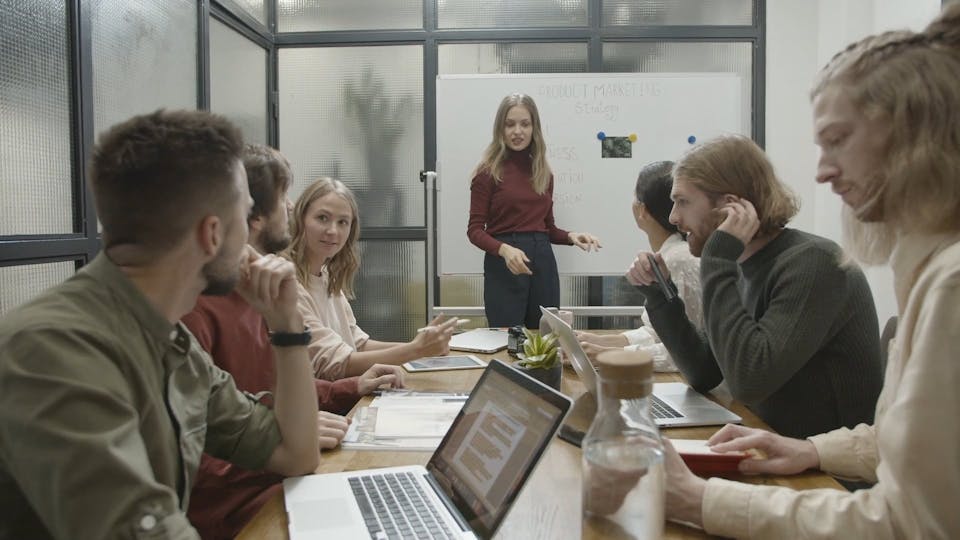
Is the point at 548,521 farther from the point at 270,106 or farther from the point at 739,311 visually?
the point at 270,106

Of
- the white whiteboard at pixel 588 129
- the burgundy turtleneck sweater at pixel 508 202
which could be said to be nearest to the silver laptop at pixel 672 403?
the burgundy turtleneck sweater at pixel 508 202

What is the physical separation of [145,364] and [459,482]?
437 mm

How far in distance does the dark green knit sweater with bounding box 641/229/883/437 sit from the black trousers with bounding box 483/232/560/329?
1847 millimetres

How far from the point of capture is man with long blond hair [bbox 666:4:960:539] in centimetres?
71

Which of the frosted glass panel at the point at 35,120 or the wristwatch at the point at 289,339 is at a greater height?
the frosted glass panel at the point at 35,120

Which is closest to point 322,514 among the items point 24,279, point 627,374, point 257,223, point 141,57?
point 627,374

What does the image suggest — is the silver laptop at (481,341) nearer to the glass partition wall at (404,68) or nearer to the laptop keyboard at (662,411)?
the laptop keyboard at (662,411)

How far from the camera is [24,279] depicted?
2109 mm

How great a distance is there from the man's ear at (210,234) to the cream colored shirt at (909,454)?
0.75 metres

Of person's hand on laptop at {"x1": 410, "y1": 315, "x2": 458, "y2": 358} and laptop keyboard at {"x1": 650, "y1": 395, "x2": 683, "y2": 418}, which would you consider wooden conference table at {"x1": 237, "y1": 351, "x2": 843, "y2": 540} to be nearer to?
laptop keyboard at {"x1": 650, "y1": 395, "x2": 683, "y2": 418}

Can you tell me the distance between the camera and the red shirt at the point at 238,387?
1287 millimetres

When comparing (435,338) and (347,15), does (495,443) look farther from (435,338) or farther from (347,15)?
(347,15)

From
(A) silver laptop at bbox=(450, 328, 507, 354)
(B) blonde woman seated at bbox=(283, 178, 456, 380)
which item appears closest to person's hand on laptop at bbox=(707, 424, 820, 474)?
(B) blonde woman seated at bbox=(283, 178, 456, 380)

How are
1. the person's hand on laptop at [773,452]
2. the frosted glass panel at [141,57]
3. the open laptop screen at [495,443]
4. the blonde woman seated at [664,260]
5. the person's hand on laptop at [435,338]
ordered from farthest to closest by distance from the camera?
the frosted glass panel at [141,57]
the blonde woman seated at [664,260]
the person's hand on laptop at [435,338]
the person's hand on laptop at [773,452]
the open laptop screen at [495,443]
